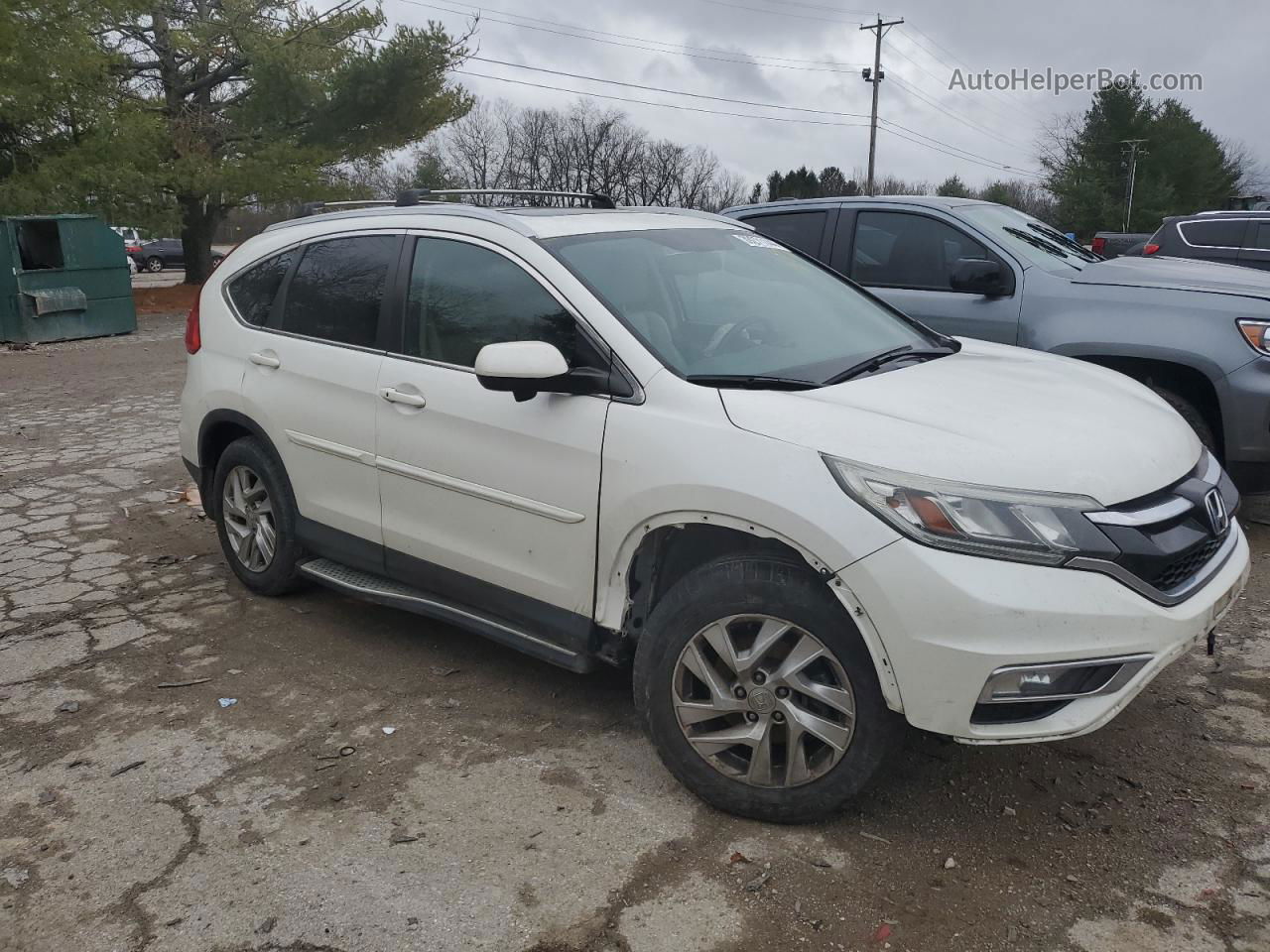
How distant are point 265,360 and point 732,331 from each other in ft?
6.94

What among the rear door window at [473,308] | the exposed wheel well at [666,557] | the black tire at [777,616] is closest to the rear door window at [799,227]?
the rear door window at [473,308]

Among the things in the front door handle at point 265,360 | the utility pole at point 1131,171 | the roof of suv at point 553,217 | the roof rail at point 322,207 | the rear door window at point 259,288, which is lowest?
the front door handle at point 265,360

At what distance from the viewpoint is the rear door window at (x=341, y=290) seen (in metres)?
4.03

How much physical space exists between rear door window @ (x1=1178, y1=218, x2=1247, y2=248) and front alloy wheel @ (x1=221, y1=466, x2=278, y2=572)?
1092cm

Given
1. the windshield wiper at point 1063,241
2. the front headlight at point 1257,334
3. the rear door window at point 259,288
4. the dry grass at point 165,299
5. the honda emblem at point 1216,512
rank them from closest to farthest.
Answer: the honda emblem at point 1216,512
the rear door window at point 259,288
the front headlight at point 1257,334
the windshield wiper at point 1063,241
the dry grass at point 165,299

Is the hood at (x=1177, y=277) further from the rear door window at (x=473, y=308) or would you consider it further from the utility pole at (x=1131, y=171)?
the utility pole at (x=1131, y=171)

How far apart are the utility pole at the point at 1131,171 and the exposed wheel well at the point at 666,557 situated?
168 ft

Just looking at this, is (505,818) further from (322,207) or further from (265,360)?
(322,207)

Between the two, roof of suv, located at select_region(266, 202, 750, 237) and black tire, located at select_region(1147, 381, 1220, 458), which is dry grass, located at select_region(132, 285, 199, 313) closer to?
roof of suv, located at select_region(266, 202, 750, 237)

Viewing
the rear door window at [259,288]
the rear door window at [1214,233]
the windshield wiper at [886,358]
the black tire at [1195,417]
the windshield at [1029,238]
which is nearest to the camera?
the windshield wiper at [886,358]

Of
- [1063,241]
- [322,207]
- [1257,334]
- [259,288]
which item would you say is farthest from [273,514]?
[1063,241]

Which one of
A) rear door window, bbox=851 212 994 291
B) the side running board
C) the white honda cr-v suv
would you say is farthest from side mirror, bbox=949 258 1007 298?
the side running board

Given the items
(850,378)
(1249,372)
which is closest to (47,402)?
(850,378)

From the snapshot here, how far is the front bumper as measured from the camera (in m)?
2.51
